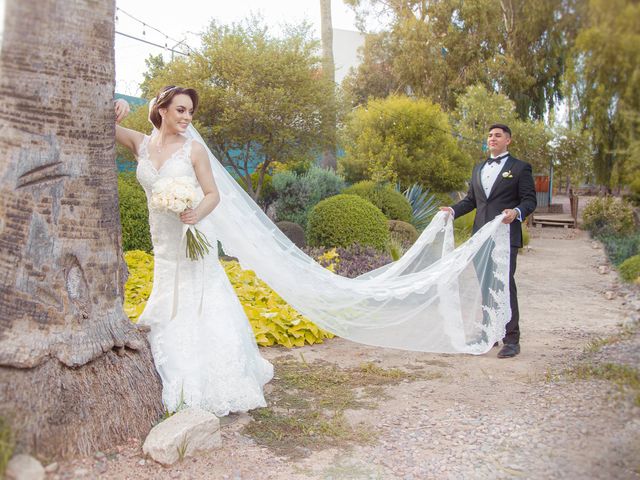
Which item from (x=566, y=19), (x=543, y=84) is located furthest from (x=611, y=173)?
(x=543, y=84)

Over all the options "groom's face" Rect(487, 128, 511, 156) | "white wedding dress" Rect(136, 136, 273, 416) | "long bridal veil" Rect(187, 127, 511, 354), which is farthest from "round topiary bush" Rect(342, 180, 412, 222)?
"white wedding dress" Rect(136, 136, 273, 416)

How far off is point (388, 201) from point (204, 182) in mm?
8679

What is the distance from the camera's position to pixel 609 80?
9.23 ft

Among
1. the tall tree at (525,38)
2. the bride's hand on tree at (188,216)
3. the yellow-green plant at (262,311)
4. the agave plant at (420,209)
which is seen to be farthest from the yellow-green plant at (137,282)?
the agave plant at (420,209)

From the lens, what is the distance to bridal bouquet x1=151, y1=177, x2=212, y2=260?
12.8 ft

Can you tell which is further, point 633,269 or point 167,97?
point 167,97

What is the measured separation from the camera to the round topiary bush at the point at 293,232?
1080 cm

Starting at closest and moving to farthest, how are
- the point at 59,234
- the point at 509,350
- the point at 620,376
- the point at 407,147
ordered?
the point at 620,376
the point at 59,234
the point at 509,350
the point at 407,147

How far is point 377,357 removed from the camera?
5.77m

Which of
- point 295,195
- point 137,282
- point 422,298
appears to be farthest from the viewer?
point 295,195

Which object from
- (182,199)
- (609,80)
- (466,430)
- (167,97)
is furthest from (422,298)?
(609,80)

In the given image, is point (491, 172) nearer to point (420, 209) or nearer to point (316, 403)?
point (316, 403)

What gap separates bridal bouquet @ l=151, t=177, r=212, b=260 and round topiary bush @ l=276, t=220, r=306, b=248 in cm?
660

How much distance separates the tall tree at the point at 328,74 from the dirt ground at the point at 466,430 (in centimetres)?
687
